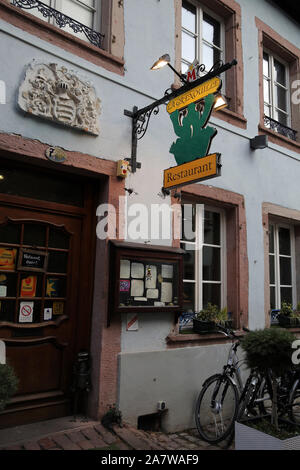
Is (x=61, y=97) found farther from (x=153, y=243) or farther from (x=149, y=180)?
(x=153, y=243)

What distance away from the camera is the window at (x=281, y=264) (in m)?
6.34

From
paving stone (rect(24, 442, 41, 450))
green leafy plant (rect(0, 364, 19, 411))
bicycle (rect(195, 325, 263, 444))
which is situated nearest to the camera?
green leafy plant (rect(0, 364, 19, 411))

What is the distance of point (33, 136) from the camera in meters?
3.68

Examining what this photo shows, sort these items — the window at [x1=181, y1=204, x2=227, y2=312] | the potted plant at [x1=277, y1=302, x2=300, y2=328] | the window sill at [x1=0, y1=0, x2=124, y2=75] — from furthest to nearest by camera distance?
the potted plant at [x1=277, y1=302, x2=300, y2=328] → the window at [x1=181, y1=204, x2=227, y2=312] → the window sill at [x1=0, y1=0, x2=124, y2=75]

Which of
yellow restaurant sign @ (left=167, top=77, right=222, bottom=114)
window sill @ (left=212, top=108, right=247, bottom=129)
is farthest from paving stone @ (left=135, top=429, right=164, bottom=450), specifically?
window sill @ (left=212, top=108, right=247, bottom=129)

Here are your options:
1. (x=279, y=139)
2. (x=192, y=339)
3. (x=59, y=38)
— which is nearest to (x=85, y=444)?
(x=192, y=339)

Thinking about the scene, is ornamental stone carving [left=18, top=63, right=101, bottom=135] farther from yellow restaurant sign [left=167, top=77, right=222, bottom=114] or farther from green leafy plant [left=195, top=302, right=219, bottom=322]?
green leafy plant [left=195, top=302, right=219, bottom=322]

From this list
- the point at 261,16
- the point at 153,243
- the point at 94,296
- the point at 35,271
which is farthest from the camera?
the point at 261,16

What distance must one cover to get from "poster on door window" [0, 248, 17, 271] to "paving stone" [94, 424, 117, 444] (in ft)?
5.76

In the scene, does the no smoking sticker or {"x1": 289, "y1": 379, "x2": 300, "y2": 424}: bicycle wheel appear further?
{"x1": 289, "y1": 379, "x2": 300, "y2": 424}: bicycle wheel

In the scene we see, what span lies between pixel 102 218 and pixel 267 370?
2.30 meters

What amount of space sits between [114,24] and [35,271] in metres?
3.01

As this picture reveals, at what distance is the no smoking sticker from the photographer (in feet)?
12.3
